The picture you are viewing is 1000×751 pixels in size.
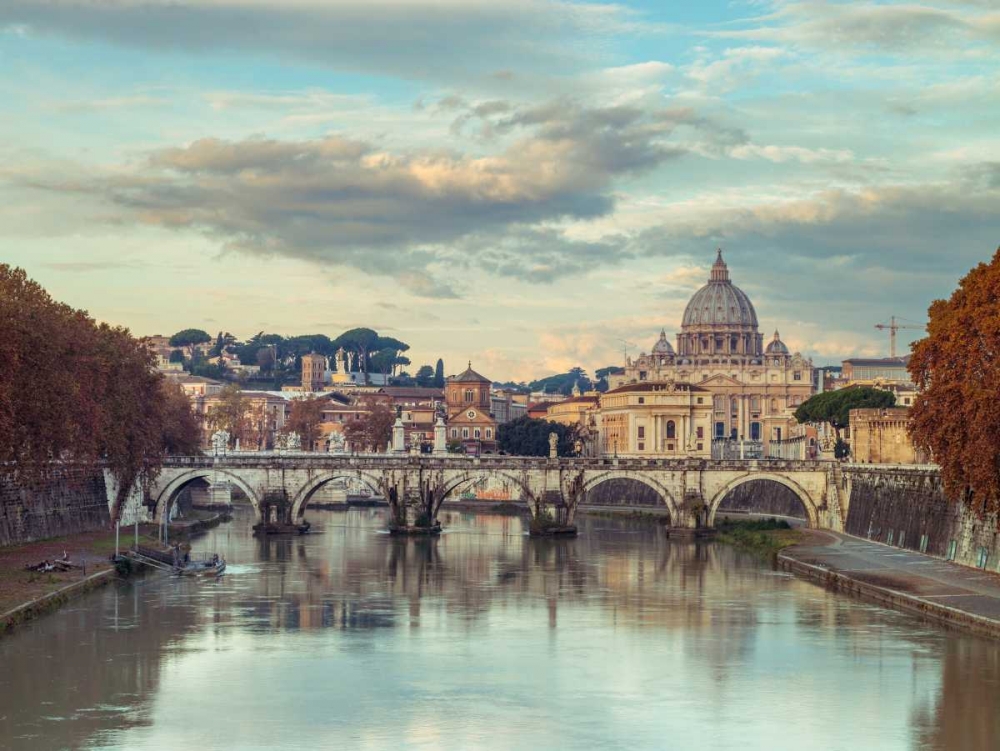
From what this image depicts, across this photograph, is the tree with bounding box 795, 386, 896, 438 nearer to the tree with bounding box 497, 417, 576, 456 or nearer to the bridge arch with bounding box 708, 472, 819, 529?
the tree with bounding box 497, 417, 576, 456

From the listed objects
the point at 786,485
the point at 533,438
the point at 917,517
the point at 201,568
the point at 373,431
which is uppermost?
the point at 373,431

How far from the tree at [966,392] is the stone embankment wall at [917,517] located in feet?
5.43

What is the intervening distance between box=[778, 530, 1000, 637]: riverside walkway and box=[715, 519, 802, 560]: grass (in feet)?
4.45

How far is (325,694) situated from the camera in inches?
1615

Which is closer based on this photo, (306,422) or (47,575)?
(47,575)

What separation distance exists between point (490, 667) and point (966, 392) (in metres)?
21.1

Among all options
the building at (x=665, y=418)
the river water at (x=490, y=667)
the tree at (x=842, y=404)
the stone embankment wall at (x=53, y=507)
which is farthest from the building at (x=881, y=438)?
the building at (x=665, y=418)

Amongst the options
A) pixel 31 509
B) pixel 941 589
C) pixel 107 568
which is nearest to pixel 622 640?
pixel 941 589

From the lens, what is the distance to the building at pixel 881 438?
92000mm

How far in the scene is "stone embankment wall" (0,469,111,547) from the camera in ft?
226

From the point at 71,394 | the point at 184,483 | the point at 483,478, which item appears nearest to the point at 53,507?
the point at 71,394

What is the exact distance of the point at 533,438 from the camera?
162125 mm

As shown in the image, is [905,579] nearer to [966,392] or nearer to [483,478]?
[966,392]

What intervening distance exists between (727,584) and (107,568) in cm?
2415
